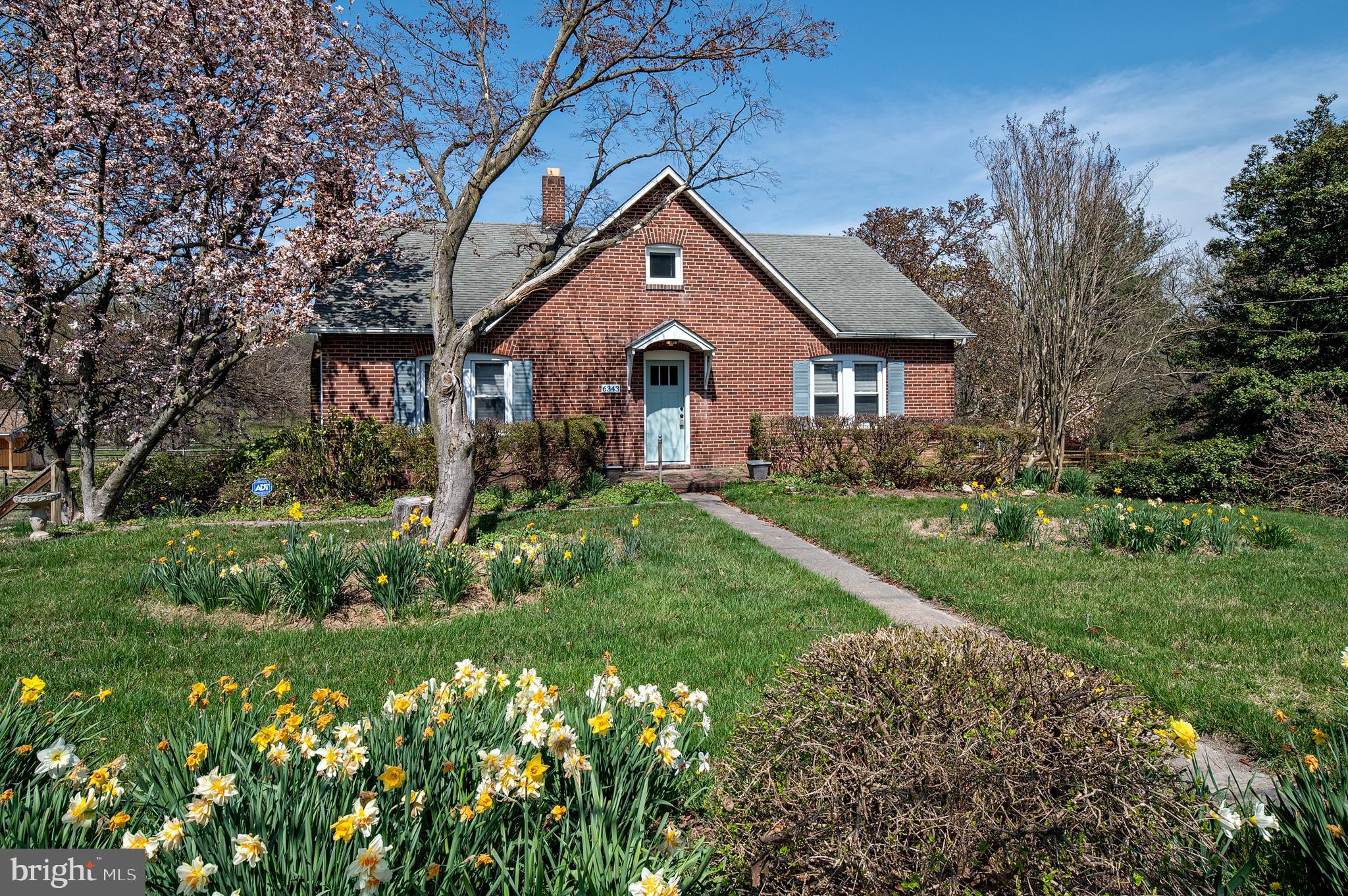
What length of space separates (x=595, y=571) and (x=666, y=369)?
10629mm

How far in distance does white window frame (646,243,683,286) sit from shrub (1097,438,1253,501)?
10790 millimetres

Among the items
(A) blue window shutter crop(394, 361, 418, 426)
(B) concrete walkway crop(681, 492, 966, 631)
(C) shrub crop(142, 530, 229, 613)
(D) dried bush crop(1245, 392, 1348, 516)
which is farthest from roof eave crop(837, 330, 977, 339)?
(C) shrub crop(142, 530, 229, 613)

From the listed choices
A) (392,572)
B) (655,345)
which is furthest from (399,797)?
(655,345)

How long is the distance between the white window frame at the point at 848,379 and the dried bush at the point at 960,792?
1571 centimetres

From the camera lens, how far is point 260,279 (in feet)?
45.6

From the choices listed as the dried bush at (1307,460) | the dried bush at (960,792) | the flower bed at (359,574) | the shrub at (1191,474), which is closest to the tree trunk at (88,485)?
the flower bed at (359,574)

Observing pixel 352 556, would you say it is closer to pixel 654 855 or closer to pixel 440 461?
pixel 440 461

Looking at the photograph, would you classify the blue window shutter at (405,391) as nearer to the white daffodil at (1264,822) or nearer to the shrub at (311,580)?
the shrub at (311,580)

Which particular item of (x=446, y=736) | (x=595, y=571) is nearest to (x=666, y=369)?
(x=595, y=571)

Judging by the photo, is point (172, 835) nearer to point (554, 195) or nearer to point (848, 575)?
point (848, 575)

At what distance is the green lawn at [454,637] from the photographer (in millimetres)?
4750

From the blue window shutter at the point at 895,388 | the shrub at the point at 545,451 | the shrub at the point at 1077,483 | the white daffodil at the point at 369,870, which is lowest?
the shrub at the point at 1077,483

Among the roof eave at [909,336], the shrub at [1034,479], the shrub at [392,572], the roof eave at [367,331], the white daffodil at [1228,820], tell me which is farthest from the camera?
the roof eave at [909,336]

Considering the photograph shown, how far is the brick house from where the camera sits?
52.0 ft
